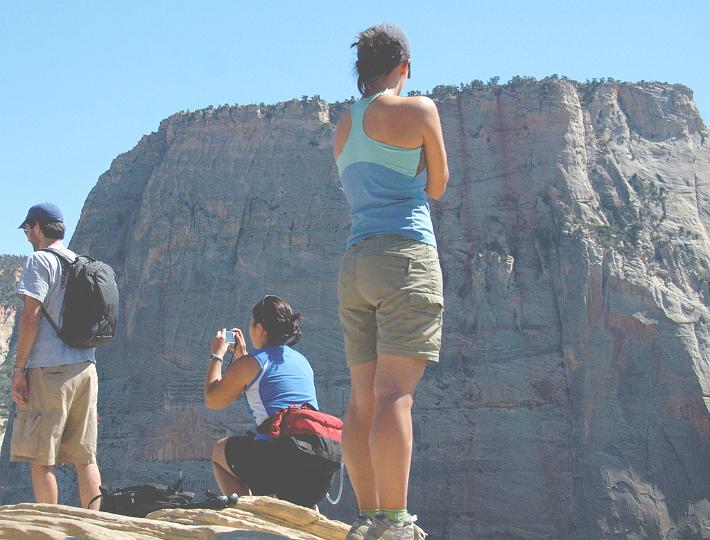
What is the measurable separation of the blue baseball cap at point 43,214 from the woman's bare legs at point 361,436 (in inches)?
105

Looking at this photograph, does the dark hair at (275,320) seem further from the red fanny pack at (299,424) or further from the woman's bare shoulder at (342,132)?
the woman's bare shoulder at (342,132)

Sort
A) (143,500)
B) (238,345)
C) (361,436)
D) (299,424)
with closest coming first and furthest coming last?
(361,436) → (143,500) → (299,424) → (238,345)

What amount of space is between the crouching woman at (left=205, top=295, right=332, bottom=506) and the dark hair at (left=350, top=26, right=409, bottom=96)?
6.23 ft

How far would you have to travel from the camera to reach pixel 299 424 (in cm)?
713

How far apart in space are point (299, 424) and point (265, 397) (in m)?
0.31

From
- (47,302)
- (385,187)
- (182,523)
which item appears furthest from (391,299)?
(47,302)

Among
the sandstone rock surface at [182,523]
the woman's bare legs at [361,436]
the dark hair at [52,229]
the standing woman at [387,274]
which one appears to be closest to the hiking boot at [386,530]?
the standing woman at [387,274]

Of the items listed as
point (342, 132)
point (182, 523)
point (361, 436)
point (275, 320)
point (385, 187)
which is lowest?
point (182, 523)

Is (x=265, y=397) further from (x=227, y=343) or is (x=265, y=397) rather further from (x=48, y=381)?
(x=48, y=381)

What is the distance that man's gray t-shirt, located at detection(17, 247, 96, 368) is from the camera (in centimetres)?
745

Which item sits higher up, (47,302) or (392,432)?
(47,302)

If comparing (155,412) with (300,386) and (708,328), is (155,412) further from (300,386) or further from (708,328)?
(300,386)

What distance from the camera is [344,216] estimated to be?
40.8 m

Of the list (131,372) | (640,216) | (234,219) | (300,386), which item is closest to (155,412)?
(131,372)
